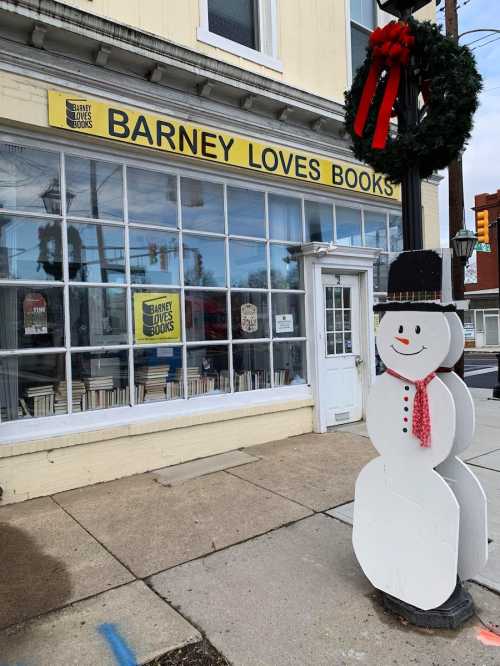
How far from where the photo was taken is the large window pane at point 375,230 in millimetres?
8422

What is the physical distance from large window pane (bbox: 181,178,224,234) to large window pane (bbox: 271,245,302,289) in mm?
986

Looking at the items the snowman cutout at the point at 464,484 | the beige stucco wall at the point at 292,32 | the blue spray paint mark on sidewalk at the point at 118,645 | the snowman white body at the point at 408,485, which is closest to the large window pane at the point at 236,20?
the beige stucco wall at the point at 292,32

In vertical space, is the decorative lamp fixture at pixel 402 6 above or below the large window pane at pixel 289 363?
above

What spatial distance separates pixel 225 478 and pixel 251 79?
16.0 ft

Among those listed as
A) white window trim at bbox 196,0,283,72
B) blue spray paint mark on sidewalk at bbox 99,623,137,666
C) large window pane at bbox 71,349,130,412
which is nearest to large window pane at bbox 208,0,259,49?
white window trim at bbox 196,0,283,72

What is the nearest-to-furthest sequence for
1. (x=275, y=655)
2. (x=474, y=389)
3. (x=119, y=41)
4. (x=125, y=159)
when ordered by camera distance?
(x=275, y=655), (x=119, y=41), (x=125, y=159), (x=474, y=389)

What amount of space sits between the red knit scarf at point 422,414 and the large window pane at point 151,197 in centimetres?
408

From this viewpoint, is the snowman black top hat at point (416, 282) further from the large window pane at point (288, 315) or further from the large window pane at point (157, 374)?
the large window pane at point (288, 315)

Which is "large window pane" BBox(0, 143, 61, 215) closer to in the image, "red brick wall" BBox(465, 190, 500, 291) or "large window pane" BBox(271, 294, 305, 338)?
"large window pane" BBox(271, 294, 305, 338)

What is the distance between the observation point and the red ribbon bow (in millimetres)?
3094

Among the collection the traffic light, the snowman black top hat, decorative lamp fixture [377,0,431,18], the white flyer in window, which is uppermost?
the traffic light

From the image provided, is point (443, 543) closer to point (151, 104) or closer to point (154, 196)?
point (154, 196)

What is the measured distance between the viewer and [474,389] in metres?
12.4

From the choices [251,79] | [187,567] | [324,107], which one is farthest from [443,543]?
[324,107]
